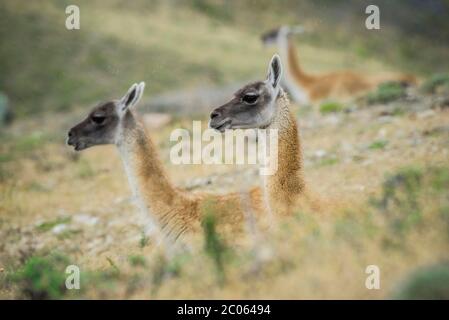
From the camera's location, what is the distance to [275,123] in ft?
22.8

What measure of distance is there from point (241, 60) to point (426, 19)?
15.2 meters

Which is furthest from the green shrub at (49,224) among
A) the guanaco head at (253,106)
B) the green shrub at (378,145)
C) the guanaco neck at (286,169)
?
the green shrub at (378,145)

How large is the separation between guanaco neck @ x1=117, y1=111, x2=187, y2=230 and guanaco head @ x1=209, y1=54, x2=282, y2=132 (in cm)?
85

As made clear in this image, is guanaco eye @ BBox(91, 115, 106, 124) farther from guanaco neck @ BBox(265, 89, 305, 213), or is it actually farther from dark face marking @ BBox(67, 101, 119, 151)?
guanaco neck @ BBox(265, 89, 305, 213)

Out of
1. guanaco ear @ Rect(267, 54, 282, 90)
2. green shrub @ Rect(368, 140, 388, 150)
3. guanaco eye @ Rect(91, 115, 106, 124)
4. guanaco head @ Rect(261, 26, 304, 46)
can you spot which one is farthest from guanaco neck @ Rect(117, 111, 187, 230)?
guanaco head @ Rect(261, 26, 304, 46)

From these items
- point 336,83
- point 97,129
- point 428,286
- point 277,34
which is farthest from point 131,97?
point 277,34

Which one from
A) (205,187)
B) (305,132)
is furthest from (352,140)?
(205,187)

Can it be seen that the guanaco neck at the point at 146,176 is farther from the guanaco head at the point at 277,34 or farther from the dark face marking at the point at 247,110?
the guanaco head at the point at 277,34

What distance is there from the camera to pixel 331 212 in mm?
6191

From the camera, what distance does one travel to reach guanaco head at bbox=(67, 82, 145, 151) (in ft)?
25.6

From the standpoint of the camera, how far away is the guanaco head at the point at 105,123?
7793mm
